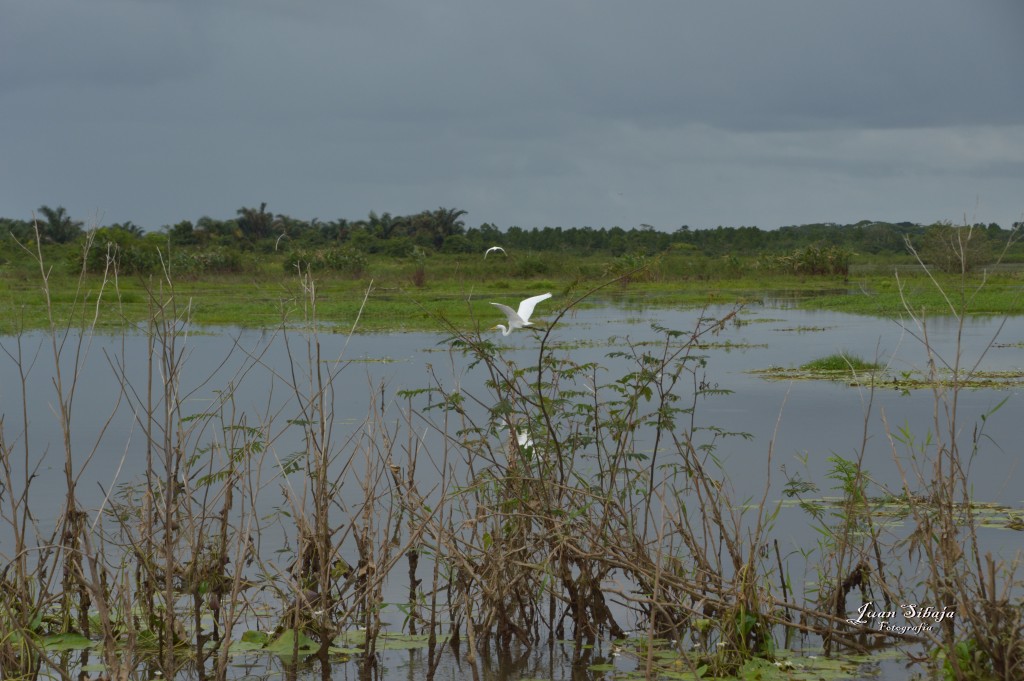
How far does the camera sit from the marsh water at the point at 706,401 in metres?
4.83

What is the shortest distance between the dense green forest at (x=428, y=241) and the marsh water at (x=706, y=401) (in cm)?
711

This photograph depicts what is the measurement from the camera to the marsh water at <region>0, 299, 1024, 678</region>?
4832 mm

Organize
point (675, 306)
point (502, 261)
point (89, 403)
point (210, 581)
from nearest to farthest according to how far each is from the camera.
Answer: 1. point (210, 581)
2. point (89, 403)
3. point (675, 306)
4. point (502, 261)

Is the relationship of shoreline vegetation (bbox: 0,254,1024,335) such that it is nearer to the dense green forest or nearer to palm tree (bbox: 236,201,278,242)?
the dense green forest

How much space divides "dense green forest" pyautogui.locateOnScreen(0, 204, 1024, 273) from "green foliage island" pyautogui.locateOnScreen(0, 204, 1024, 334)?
0.35 feet

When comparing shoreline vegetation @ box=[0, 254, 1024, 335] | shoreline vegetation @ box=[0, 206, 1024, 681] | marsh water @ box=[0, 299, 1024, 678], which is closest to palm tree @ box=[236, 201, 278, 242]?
shoreline vegetation @ box=[0, 254, 1024, 335]

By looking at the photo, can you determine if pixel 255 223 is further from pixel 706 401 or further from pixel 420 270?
pixel 706 401

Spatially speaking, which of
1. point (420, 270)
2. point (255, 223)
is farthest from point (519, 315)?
point (255, 223)

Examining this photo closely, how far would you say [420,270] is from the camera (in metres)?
33.4

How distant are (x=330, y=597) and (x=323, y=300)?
2434cm

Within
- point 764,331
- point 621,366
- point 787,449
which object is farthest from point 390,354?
point 787,449

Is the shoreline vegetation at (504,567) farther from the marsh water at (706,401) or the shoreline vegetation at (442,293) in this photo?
the shoreline vegetation at (442,293)

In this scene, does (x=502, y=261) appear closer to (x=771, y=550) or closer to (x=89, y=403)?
(x=89, y=403)

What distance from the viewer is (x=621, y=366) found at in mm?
13578
